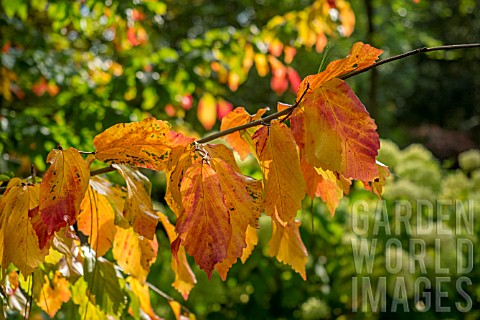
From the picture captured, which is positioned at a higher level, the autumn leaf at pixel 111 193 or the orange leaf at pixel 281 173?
the orange leaf at pixel 281 173

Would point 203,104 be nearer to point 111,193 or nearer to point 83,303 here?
point 83,303

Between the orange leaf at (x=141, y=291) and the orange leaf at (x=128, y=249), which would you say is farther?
the orange leaf at (x=141, y=291)

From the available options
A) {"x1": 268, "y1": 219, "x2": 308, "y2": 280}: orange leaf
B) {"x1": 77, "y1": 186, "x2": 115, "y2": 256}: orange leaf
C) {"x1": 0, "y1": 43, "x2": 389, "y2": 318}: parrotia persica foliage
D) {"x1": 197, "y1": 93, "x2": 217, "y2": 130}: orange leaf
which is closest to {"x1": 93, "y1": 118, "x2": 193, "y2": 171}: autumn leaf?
{"x1": 0, "y1": 43, "x2": 389, "y2": 318}: parrotia persica foliage

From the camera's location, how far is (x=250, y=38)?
2.29 metres

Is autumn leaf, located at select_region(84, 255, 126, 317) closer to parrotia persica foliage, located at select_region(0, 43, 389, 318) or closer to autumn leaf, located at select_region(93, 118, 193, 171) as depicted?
parrotia persica foliage, located at select_region(0, 43, 389, 318)

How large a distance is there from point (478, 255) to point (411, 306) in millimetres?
498

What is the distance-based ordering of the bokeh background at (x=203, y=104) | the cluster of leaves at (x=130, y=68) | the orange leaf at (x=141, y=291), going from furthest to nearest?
1. the bokeh background at (x=203, y=104)
2. the cluster of leaves at (x=130, y=68)
3. the orange leaf at (x=141, y=291)

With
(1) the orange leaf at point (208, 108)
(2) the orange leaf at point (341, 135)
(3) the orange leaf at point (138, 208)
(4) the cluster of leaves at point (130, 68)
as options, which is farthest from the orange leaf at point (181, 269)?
(1) the orange leaf at point (208, 108)

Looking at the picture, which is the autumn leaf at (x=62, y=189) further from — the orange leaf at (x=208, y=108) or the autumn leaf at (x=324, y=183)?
the orange leaf at (x=208, y=108)

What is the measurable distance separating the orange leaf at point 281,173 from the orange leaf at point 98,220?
233 millimetres

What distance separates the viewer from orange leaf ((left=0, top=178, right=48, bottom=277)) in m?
0.68

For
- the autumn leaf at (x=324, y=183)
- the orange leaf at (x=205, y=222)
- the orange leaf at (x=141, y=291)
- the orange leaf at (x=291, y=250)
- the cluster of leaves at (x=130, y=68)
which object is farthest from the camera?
the cluster of leaves at (x=130, y=68)

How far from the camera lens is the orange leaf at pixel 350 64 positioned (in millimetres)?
632

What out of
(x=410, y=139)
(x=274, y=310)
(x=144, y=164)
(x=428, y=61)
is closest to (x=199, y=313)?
(x=274, y=310)
